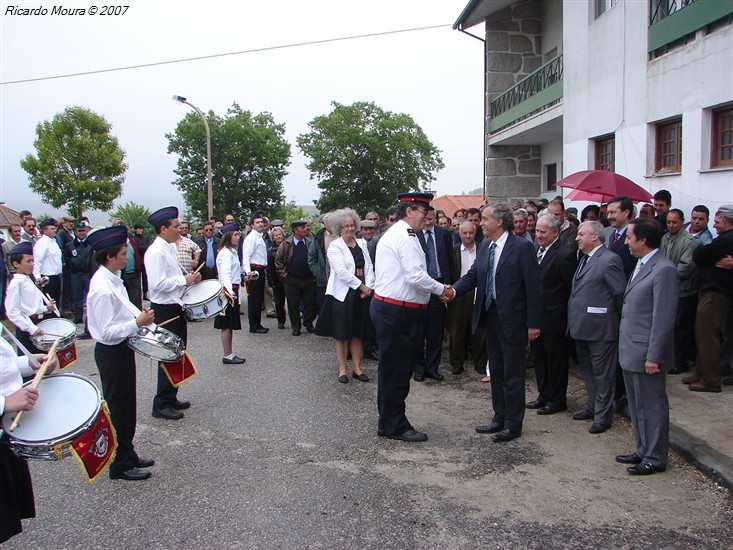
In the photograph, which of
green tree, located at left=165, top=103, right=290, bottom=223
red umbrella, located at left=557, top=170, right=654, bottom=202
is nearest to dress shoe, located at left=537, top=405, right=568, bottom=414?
red umbrella, located at left=557, top=170, right=654, bottom=202

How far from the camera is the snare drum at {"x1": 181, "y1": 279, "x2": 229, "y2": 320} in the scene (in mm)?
6355

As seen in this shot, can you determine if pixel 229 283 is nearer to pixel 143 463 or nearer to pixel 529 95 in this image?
pixel 143 463

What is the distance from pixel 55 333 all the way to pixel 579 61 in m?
10.2

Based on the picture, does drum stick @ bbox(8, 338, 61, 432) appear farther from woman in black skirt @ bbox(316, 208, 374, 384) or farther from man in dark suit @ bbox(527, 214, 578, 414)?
man in dark suit @ bbox(527, 214, 578, 414)

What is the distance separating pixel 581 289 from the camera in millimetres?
5719

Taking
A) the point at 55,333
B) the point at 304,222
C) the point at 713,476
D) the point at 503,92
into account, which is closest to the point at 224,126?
the point at 503,92

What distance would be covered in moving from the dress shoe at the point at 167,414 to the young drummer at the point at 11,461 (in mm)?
3093

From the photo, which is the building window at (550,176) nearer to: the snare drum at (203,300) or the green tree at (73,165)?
the snare drum at (203,300)

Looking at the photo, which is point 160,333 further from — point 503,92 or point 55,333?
point 503,92

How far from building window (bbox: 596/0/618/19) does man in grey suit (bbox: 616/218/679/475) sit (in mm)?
7773

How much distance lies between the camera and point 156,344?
5035mm

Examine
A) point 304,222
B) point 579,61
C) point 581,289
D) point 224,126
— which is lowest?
point 581,289

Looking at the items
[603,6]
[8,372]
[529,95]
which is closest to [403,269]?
[8,372]

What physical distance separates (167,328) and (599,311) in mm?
4180
